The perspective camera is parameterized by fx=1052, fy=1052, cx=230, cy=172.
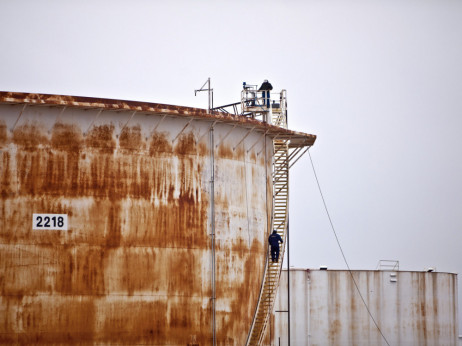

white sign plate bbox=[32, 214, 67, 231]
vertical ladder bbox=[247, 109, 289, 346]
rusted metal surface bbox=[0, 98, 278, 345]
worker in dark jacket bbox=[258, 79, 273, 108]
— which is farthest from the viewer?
worker in dark jacket bbox=[258, 79, 273, 108]

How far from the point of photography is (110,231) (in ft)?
120

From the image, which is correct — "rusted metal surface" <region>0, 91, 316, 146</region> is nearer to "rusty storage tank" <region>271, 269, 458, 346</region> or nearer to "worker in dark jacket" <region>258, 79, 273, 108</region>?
"worker in dark jacket" <region>258, 79, 273, 108</region>

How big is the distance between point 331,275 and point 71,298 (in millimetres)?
23481

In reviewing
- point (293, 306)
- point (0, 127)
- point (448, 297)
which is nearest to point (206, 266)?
point (0, 127)

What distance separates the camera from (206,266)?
3828 cm

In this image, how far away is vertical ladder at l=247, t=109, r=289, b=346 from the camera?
40.4 metres

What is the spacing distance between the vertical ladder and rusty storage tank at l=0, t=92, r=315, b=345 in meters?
1.04

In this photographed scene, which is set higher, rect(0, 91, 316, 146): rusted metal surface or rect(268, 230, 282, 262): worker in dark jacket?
rect(0, 91, 316, 146): rusted metal surface

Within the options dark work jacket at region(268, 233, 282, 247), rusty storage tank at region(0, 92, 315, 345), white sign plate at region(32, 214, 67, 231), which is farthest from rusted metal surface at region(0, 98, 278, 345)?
dark work jacket at region(268, 233, 282, 247)

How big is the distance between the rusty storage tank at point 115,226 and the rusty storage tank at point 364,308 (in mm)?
16601

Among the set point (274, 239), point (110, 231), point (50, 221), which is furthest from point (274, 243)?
point (50, 221)

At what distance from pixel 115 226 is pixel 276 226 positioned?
8758mm

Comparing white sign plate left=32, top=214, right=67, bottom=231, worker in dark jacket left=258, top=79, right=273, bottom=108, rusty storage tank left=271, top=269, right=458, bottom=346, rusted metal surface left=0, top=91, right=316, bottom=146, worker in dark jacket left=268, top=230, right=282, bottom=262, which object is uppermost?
worker in dark jacket left=258, top=79, right=273, bottom=108

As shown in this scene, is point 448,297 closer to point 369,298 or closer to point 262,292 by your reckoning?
point 369,298
